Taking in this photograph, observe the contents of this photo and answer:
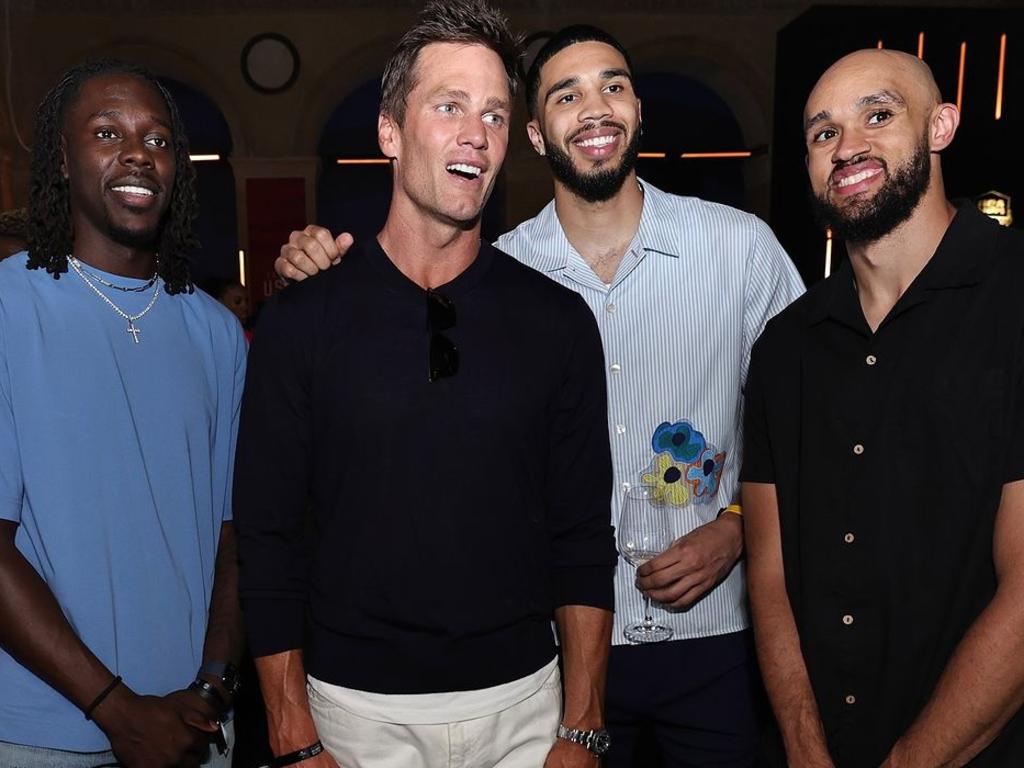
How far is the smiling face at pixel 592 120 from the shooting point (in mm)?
2229

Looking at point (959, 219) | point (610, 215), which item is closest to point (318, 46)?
point (610, 215)

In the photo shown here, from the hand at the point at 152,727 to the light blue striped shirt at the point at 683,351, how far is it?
914 mm

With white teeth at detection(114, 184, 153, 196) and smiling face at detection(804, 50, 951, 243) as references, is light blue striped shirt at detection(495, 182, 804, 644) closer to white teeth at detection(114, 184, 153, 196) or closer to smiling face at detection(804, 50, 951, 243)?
smiling face at detection(804, 50, 951, 243)

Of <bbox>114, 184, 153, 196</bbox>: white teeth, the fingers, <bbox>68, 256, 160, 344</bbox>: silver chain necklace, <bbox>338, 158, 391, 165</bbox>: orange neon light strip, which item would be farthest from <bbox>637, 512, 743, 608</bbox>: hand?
<bbox>338, 158, 391, 165</bbox>: orange neon light strip

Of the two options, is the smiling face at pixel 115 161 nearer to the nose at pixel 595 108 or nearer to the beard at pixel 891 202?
the nose at pixel 595 108

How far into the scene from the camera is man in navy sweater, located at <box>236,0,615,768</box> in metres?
1.66

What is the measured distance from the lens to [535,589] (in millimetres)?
1741

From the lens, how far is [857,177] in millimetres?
1828

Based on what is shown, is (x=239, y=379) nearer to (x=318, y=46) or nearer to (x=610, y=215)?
(x=610, y=215)

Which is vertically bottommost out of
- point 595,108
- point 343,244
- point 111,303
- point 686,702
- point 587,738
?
point 686,702

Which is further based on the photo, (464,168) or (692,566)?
(692,566)

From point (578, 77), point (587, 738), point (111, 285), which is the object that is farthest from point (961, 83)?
point (111, 285)

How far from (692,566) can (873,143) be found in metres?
0.93

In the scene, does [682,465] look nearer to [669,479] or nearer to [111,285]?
[669,479]
